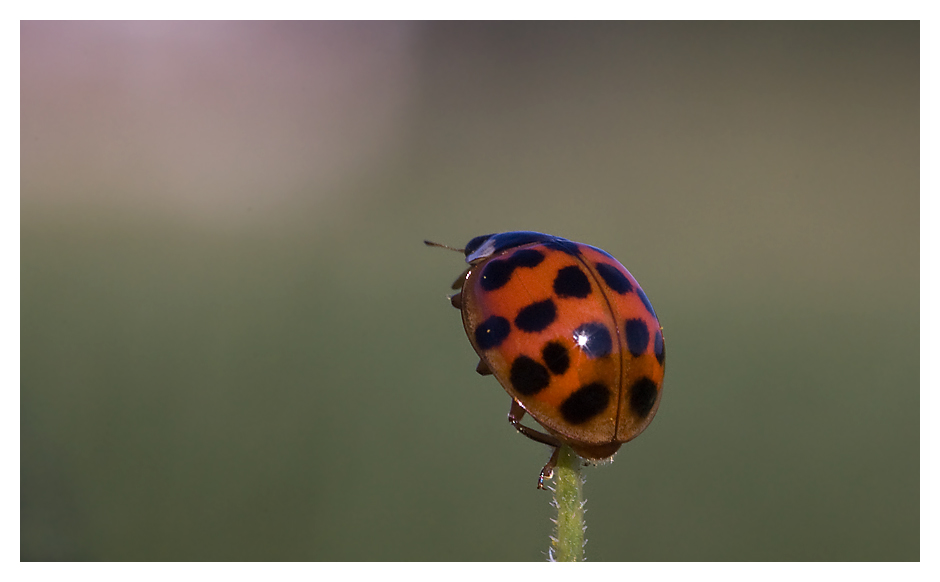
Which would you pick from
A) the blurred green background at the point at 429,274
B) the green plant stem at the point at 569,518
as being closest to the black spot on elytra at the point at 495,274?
the green plant stem at the point at 569,518

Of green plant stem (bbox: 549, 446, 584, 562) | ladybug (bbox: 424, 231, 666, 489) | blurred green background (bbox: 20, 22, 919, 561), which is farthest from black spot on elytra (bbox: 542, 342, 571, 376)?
blurred green background (bbox: 20, 22, 919, 561)

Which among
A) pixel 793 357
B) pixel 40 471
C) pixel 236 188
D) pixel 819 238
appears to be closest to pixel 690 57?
pixel 819 238

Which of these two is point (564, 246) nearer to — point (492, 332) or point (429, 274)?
point (492, 332)

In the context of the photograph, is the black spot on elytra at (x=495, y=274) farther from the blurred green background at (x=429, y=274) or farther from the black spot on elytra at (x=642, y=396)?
the blurred green background at (x=429, y=274)

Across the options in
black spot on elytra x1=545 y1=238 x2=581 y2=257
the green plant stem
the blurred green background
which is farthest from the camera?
the blurred green background

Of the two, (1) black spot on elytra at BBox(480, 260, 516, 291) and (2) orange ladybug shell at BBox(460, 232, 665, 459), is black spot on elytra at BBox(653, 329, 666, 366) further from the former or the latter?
(1) black spot on elytra at BBox(480, 260, 516, 291)

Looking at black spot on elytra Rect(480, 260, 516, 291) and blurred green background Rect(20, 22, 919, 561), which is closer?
black spot on elytra Rect(480, 260, 516, 291)
